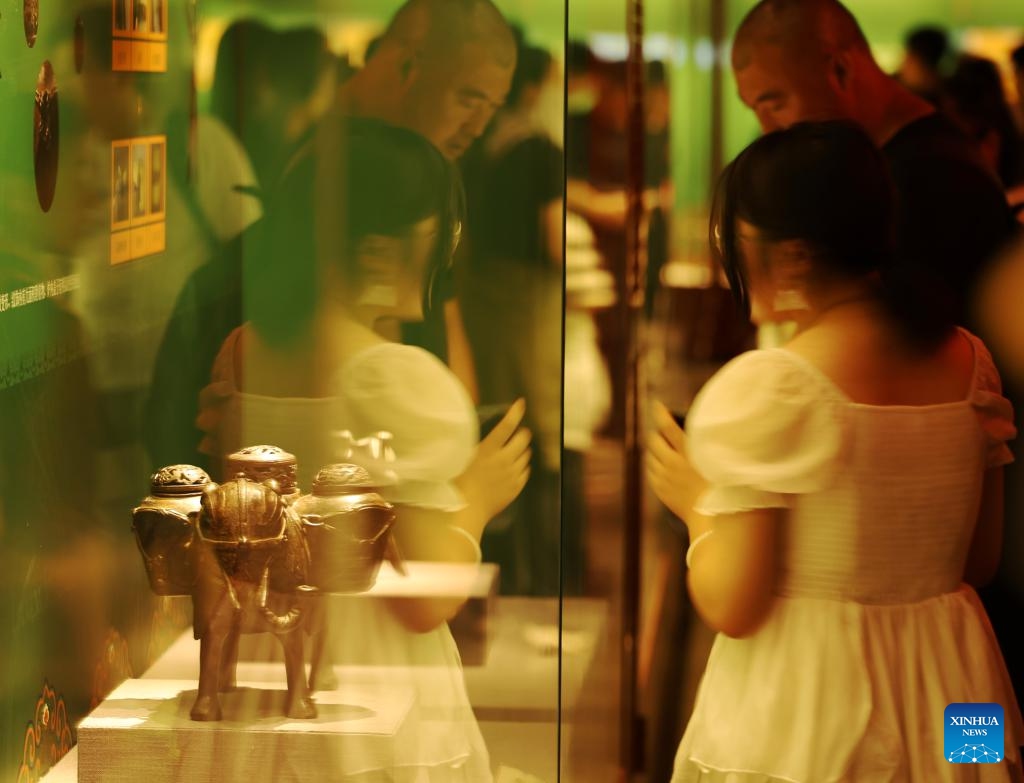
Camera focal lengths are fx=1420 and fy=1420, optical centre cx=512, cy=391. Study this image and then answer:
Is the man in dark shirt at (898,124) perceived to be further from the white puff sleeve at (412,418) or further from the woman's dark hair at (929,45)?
the white puff sleeve at (412,418)

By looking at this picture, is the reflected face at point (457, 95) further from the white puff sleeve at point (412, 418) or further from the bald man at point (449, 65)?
the white puff sleeve at point (412, 418)

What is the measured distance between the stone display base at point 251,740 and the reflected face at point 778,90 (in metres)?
0.75

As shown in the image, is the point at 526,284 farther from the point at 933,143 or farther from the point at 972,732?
the point at 972,732

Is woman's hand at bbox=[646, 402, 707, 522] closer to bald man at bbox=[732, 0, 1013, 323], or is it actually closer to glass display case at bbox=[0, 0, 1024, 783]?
glass display case at bbox=[0, 0, 1024, 783]

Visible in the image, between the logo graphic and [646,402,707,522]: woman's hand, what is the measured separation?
36cm

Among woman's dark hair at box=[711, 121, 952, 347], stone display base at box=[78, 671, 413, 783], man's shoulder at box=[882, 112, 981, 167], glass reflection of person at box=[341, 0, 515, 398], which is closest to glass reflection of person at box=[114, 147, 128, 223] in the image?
glass reflection of person at box=[341, 0, 515, 398]

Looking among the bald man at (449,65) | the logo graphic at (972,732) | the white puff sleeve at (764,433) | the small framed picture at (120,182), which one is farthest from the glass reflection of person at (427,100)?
the logo graphic at (972,732)

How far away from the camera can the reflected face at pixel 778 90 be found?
4.91ft

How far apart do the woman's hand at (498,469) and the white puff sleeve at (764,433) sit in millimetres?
186

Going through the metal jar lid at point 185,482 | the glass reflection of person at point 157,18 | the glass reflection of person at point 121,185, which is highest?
the glass reflection of person at point 157,18

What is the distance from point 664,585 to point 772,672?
147 mm

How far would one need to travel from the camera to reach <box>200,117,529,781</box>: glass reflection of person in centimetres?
154

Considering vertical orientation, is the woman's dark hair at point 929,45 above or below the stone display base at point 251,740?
above

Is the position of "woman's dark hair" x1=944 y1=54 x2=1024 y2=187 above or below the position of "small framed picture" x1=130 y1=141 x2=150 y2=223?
above
